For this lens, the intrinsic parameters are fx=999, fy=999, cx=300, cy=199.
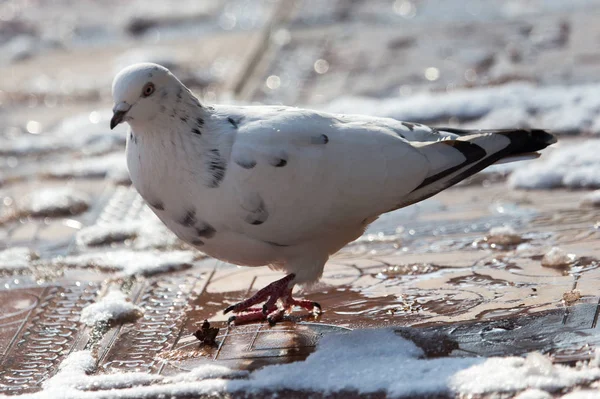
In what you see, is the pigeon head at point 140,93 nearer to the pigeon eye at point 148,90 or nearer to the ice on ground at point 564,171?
the pigeon eye at point 148,90

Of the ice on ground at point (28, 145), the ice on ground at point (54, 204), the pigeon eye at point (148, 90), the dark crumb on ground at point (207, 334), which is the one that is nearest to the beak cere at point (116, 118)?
the pigeon eye at point (148, 90)

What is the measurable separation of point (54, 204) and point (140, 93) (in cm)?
251

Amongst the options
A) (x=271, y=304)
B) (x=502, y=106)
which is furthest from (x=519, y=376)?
(x=502, y=106)

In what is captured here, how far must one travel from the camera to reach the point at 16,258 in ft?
17.9

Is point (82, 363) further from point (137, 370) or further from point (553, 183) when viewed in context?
point (553, 183)

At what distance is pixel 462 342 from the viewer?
3.84m

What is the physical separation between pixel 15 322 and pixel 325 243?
151 cm

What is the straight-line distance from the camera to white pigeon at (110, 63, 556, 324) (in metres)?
4.04

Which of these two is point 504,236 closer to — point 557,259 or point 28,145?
point 557,259

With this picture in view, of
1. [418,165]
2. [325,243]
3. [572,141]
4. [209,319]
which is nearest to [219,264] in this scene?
[209,319]

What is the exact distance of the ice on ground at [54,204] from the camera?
626 centimetres

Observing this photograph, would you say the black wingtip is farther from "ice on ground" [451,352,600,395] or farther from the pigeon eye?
the pigeon eye

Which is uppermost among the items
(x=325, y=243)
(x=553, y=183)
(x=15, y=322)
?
(x=553, y=183)

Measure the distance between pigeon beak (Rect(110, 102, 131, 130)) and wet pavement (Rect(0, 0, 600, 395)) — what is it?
960mm
